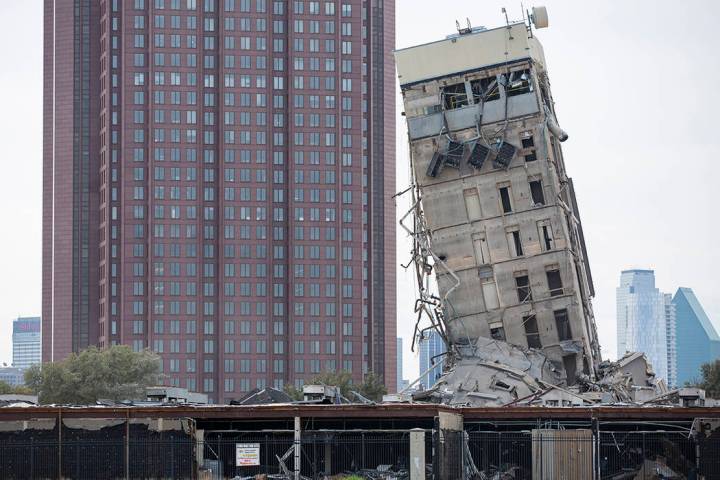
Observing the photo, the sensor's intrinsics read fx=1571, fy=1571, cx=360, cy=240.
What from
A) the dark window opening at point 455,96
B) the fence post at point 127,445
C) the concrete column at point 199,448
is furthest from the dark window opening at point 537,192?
the fence post at point 127,445

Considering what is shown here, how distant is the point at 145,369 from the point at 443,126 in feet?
366

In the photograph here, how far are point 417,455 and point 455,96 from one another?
29.0m

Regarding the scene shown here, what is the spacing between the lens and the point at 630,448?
7275cm

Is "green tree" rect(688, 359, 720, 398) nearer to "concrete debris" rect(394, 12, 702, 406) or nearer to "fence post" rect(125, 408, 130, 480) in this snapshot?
"concrete debris" rect(394, 12, 702, 406)

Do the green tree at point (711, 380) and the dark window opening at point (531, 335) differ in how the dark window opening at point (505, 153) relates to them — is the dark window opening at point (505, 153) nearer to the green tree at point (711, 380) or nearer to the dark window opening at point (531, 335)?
the dark window opening at point (531, 335)

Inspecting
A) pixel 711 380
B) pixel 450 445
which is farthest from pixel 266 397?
pixel 711 380

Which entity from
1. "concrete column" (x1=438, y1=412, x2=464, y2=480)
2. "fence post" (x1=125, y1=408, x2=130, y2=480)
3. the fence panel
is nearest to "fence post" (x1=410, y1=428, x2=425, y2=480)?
"concrete column" (x1=438, y1=412, x2=464, y2=480)

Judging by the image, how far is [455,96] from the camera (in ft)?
299

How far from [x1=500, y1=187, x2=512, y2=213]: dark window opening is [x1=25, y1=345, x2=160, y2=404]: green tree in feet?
331

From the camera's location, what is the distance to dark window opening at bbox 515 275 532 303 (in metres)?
89.9

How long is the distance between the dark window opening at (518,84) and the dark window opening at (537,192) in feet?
17.1

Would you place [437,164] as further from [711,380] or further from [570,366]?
[711,380]

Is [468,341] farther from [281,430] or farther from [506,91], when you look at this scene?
[281,430]

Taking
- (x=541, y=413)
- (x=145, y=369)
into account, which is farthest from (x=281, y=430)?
(x=145, y=369)
